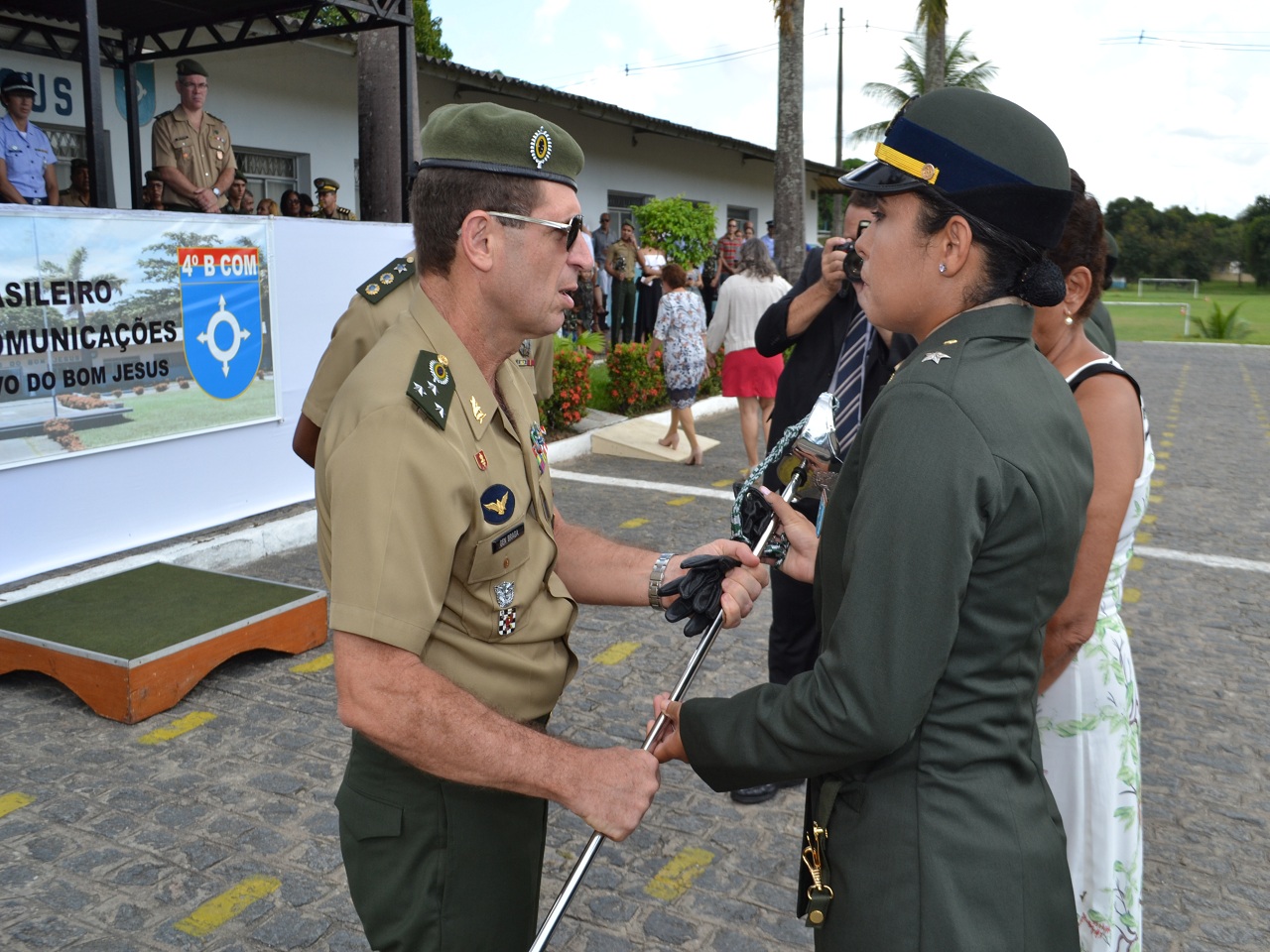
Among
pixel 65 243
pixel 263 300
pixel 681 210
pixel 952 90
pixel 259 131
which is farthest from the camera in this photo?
pixel 681 210

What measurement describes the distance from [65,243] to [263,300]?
5.10 feet

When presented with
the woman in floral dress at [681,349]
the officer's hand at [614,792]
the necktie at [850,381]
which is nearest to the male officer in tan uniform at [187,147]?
the woman in floral dress at [681,349]

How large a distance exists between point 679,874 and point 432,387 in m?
2.38

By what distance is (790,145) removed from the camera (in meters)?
17.7

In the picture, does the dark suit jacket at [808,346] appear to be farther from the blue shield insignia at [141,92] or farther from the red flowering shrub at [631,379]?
the blue shield insignia at [141,92]

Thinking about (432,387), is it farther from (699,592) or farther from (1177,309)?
(1177,309)

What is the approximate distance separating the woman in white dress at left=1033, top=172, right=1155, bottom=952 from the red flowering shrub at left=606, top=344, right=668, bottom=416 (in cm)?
1030

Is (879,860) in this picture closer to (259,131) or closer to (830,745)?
(830,745)

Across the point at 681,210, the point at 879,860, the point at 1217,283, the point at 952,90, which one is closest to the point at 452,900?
the point at 879,860

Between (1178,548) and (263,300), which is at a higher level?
(263,300)

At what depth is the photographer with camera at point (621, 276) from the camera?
1845cm

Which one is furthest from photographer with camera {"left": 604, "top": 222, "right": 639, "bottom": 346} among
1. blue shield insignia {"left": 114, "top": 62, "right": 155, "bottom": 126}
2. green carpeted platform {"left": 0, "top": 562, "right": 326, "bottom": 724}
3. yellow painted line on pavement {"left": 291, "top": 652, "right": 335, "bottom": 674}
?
yellow painted line on pavement {"left": 291, "top": 652, "right": 335, "bottom": 674}

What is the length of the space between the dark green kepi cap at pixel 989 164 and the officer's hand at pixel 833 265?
214cm

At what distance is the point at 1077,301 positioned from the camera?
2.61 meters
